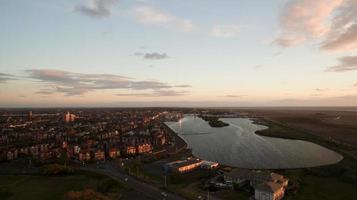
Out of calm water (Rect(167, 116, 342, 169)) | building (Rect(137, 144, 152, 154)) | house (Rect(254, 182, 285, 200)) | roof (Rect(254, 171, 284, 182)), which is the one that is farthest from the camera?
building (Rect(137, 144, 152, 154))

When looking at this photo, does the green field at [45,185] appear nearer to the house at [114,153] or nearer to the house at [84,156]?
the house at [84,156]

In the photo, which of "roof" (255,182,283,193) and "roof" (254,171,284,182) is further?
"roof" (254,171,284,182)

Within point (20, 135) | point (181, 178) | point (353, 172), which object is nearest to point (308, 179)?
point (353, 172)

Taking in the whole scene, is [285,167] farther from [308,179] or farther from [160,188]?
[160,188]

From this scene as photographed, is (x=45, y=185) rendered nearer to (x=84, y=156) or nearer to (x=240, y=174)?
(x=84, y=156)

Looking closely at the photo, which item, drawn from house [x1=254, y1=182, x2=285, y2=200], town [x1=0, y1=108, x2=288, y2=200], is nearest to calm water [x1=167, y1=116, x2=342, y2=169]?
town [x1=0, y1=108, x2=288, y2=200]

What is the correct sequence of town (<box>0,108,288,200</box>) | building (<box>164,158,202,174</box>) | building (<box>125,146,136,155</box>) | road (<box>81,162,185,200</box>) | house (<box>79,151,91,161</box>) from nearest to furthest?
1. road (<box>81,162,185,200</box>)
2. town (<box>0,108,288,200</box>)
3. building (<box>164,158,202,174</box>)
4. house (<box>79,151,91,161</box>)
5. building (<box>125,146,136,155</box>)

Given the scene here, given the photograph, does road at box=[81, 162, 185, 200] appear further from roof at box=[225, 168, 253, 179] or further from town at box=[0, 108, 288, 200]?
roof at box=[225, 168, 253, 179]

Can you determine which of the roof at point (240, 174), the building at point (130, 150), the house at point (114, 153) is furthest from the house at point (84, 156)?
the roof at point (240, 174)
